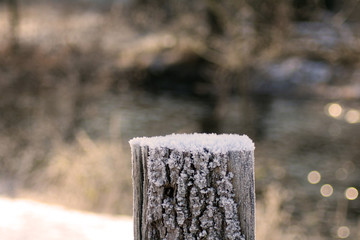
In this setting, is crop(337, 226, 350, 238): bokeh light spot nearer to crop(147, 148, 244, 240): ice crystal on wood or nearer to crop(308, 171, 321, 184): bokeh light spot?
crop(308, 171, 321, 184): bokeh light spot

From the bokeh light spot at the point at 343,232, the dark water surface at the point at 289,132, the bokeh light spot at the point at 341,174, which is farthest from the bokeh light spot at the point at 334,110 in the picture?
the bokeh light spot at the point at 343,232

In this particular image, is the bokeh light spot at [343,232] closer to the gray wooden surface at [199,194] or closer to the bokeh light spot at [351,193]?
the bokeh light spot at [351,193]

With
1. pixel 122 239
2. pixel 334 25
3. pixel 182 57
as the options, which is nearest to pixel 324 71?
pixel 182 57

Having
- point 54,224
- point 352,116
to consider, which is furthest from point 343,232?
point 352,116

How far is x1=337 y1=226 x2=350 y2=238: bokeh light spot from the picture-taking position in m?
7.02

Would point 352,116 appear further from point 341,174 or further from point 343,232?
point 343,232

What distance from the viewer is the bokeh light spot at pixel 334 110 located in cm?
1263

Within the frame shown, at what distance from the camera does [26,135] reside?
356 inches

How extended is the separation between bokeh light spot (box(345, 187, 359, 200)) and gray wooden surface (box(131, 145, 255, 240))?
6.85m

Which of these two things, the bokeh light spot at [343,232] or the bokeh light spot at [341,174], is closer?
the bokeh light spot at [343,232]

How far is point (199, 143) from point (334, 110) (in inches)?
461

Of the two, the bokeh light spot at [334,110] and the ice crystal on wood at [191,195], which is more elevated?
the bokeh light spot at [334,110]

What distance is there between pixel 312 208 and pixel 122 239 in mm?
3882

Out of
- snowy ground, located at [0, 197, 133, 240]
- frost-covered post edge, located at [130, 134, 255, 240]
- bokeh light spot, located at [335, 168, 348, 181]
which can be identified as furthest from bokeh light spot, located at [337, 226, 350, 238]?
frost-covered post edge, located at [130, 134, 255, 240]
